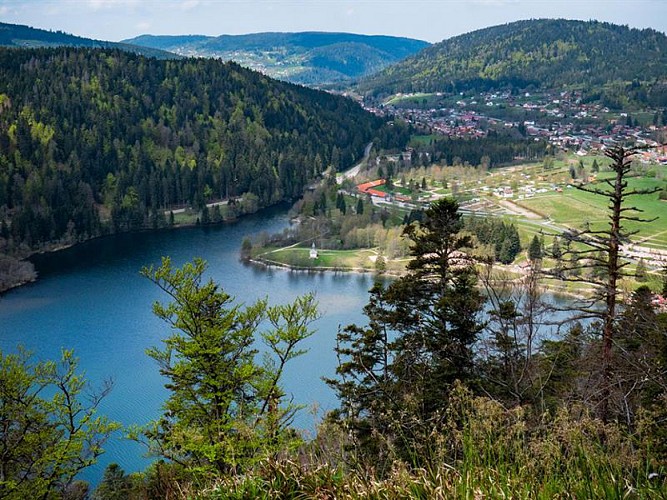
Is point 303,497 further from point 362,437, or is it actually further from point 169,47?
point 169,47

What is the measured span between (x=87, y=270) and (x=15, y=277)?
247cm

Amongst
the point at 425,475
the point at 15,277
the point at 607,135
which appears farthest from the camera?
the point at 607,135

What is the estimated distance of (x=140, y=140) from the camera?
139 ft

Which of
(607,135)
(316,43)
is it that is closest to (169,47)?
(316,43)

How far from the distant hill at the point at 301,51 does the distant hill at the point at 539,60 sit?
31.3 meters

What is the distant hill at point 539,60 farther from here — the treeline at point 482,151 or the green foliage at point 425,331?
the green foliage at point 425,331

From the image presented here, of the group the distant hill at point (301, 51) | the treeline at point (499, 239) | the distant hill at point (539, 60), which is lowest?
the treeline at point (499, 239)

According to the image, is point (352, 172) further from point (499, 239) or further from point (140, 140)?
point (499, 239)

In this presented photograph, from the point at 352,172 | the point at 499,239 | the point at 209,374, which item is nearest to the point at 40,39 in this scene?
the point at 352,172

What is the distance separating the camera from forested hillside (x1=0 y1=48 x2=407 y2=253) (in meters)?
32.6

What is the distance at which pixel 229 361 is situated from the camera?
18.0 feet

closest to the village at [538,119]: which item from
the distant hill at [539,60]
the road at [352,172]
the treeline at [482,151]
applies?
the treeline at [482,151]

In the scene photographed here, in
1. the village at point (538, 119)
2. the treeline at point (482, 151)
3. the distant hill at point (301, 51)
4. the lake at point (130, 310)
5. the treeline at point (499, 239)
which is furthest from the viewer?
the distant hill at point (301, 51)

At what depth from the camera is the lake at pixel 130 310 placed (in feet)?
47.1
